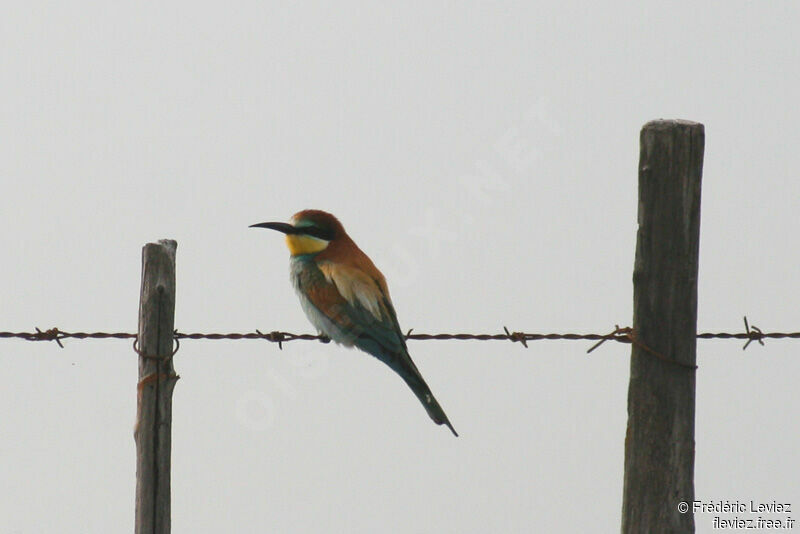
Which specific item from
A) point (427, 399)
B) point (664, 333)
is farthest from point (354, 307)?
point (664, 333)

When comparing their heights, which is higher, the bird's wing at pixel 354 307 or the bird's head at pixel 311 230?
the bird's head at pixel 311 230

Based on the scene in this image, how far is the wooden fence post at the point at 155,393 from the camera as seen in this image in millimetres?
3645

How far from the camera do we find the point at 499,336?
4102 mm

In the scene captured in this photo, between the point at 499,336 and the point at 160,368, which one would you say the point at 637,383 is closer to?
→ the point at 499,336

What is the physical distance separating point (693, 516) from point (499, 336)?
0.96 meters

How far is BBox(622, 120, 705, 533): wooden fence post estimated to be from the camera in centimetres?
352

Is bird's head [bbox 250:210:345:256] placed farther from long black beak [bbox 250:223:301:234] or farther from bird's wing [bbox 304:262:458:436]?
bird's wing [bbox 304:262:458:436]

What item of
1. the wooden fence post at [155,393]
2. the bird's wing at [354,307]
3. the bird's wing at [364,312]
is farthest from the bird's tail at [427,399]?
the wooden fence post at [155,393]

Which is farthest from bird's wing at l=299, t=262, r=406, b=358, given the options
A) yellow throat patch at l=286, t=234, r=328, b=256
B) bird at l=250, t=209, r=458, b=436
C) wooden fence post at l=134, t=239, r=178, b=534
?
wooden fence post at l=134, t=239, r=178, b=534

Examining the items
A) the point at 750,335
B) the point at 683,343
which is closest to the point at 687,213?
the point at 683,343

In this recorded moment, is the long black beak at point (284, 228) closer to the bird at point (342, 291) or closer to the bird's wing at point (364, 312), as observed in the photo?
the bird at point (342, 291)

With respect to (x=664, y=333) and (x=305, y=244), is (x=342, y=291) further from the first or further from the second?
(x=664, y=333)

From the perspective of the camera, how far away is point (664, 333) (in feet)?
11.7

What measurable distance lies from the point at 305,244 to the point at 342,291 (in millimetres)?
437
